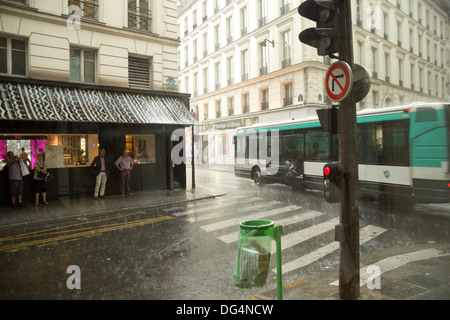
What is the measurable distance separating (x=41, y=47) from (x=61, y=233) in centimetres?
774

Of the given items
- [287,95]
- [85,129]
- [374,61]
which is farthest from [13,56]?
[374,61]

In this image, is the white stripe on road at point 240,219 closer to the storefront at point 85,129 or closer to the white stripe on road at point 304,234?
the white stripe on road at point 304,234

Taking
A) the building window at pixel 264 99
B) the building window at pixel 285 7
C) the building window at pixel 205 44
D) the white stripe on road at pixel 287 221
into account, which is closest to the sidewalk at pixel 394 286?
the white stripe on road at pixel 287 221

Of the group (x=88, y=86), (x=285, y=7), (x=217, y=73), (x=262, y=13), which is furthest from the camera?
(x=217, y=73)

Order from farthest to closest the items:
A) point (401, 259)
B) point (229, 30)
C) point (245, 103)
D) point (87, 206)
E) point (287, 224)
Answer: point (229, 30), point (245, 103), point (87, 206), point (287, 224), point (401, 259)

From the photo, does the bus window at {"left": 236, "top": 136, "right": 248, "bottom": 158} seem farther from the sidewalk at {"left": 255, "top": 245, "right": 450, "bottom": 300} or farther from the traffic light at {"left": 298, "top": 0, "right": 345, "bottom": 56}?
the traffic light at {"left": 298, "top": 0, "right": 345, "bottom": 56}

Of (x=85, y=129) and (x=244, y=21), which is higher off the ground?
(x=244, y=21)

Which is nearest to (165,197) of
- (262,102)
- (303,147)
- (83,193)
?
(83,193)

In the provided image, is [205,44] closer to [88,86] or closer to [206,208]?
[88,86]

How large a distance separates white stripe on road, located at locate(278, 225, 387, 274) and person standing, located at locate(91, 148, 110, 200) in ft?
30.0

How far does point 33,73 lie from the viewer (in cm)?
1123

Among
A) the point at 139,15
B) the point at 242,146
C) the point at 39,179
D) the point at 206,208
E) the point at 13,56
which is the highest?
the point at 139,15

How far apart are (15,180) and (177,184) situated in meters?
6.65

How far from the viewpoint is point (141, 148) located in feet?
46.2
